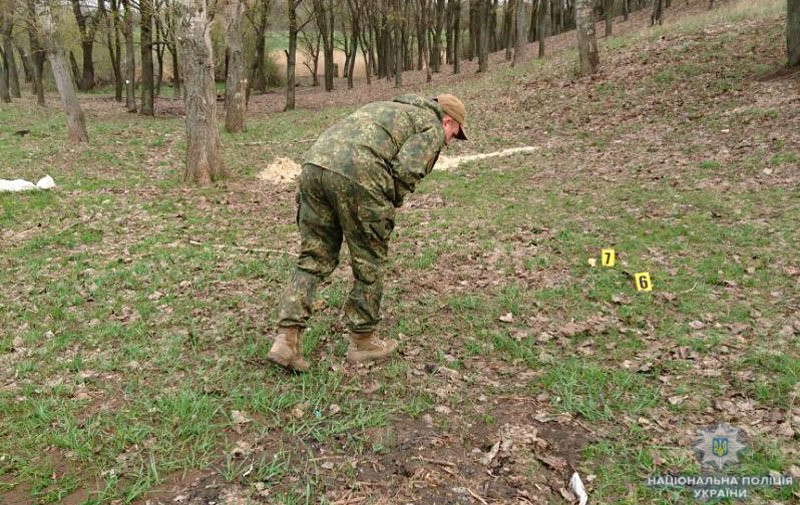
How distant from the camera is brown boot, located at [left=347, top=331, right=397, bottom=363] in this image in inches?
171

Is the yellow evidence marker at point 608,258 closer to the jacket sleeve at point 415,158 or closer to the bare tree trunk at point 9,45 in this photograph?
the jacket sleeve at point 415,158

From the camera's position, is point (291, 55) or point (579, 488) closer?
point (579, 488)

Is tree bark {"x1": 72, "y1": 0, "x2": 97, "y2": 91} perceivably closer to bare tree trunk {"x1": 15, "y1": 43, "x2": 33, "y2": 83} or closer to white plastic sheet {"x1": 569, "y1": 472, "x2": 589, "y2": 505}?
bare tree trunk {"x1": 15, "y1": 43, "x2": 33, "y2": 83}

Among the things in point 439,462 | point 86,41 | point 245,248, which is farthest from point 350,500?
point 86,41

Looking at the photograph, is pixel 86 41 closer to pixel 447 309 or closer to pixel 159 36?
pixel 159 36

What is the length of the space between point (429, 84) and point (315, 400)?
23.9m

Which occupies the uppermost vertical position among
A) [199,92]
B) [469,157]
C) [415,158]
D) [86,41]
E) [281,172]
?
[86,41]

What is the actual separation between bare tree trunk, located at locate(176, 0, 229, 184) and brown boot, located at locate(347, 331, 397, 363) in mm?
6774

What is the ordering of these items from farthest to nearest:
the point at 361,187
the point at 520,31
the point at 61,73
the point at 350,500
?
the point at 520,31 → the point at 61,73 → the point at 361,187 → the point at 350,500

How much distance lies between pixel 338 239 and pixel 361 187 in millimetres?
582

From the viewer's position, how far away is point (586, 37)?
51.6ft

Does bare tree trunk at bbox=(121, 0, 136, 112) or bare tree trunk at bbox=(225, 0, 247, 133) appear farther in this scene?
bare tree trunk at bbox=(121, 0, 136, 112)

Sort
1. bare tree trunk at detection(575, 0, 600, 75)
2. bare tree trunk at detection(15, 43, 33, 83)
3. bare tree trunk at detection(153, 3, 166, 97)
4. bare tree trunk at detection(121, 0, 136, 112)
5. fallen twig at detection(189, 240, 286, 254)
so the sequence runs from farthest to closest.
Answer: bare tree trunk at detection(15, 43, 33, 83) < bare tree trunk at detection(121, 0, 136, 112) < bare tree trunk at detection(153, 3, 166, 97) < bare tree trunk at detection(575, 0, 600, 75) < fallen twig at detection(189, 240, 286, 254)

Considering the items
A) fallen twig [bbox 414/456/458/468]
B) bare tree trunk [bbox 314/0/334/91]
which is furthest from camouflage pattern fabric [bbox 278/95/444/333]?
bare tree trunk [bbox 314/0/334/91]
